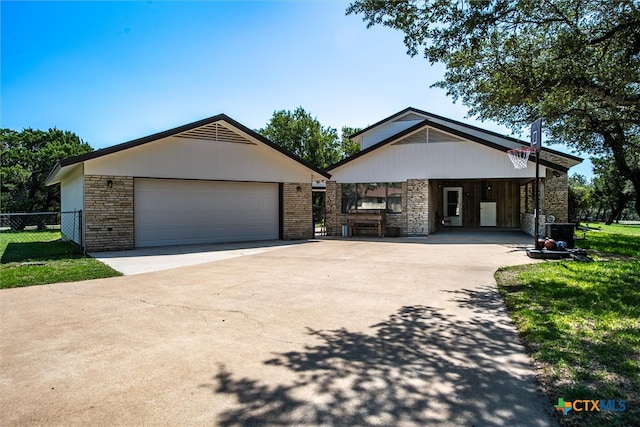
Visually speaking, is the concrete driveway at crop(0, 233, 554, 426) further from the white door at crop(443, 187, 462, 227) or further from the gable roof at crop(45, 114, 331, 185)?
the white door at crop(443, 187, 462, 227)

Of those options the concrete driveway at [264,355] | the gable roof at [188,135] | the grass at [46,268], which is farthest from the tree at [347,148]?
the concrete driveway at [264,355]

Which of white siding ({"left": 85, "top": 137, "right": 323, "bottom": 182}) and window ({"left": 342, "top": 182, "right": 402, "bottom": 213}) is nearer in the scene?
white siding ({"left": 85, "top": 137, "right": 323, "bottom": 182})

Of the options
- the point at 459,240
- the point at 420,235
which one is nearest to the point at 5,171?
the point at 420,235

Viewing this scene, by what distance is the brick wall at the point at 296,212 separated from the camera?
1706cm

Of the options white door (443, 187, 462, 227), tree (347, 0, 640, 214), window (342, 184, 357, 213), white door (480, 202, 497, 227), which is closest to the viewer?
tree (347, 0, 640, 214)

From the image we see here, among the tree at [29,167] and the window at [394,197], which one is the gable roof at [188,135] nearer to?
the window at [394,197]

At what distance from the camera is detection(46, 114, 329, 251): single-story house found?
493 inches

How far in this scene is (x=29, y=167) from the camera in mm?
31609

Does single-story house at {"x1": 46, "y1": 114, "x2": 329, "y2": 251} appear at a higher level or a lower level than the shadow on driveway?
higher

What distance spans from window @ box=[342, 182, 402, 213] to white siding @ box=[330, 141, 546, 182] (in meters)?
0.35

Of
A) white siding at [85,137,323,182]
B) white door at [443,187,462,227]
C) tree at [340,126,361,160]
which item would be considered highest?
tree at [340,126,361,160]

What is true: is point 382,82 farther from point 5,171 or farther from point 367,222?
point 5,171

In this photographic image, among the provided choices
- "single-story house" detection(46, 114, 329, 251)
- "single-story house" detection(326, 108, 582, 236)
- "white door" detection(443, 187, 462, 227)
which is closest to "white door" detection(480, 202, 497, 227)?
"single-story house" detection(326, 108, 582, 236)

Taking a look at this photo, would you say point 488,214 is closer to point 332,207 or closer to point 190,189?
point 332,207
